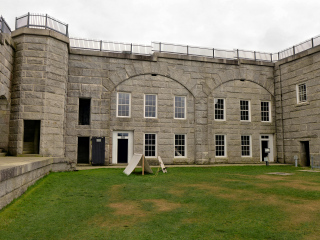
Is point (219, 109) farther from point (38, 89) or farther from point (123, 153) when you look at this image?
point (38, 89)

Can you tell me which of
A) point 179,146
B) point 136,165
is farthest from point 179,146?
point 136,165

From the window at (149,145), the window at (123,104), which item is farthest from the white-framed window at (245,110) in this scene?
the window at (123,104)

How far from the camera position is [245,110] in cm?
2102

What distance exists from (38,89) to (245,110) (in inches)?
586

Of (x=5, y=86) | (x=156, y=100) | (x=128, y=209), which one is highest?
(x=156, y=100)

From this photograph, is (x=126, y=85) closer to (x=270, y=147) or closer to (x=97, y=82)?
(x=97, y=82)

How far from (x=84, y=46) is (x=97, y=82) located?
267 centimetres

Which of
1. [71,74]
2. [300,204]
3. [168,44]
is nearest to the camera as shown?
[300,204]

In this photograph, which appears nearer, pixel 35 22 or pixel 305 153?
pixel 35 22

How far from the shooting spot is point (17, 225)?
16.5 ft

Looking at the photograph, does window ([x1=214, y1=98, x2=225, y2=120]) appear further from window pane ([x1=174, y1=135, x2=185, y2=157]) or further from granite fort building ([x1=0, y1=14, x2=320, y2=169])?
window pane ([x1=174, y1=135, x2=185, y2=157])

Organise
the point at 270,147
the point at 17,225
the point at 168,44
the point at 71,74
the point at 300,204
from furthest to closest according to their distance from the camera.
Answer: the point at 270,147 < the point at 168,44 < the point at 71,74 < the point at 300,204 < the point at 17,225

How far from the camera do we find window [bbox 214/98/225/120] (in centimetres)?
2033

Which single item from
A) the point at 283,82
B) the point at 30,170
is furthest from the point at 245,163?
the point at 30,170
